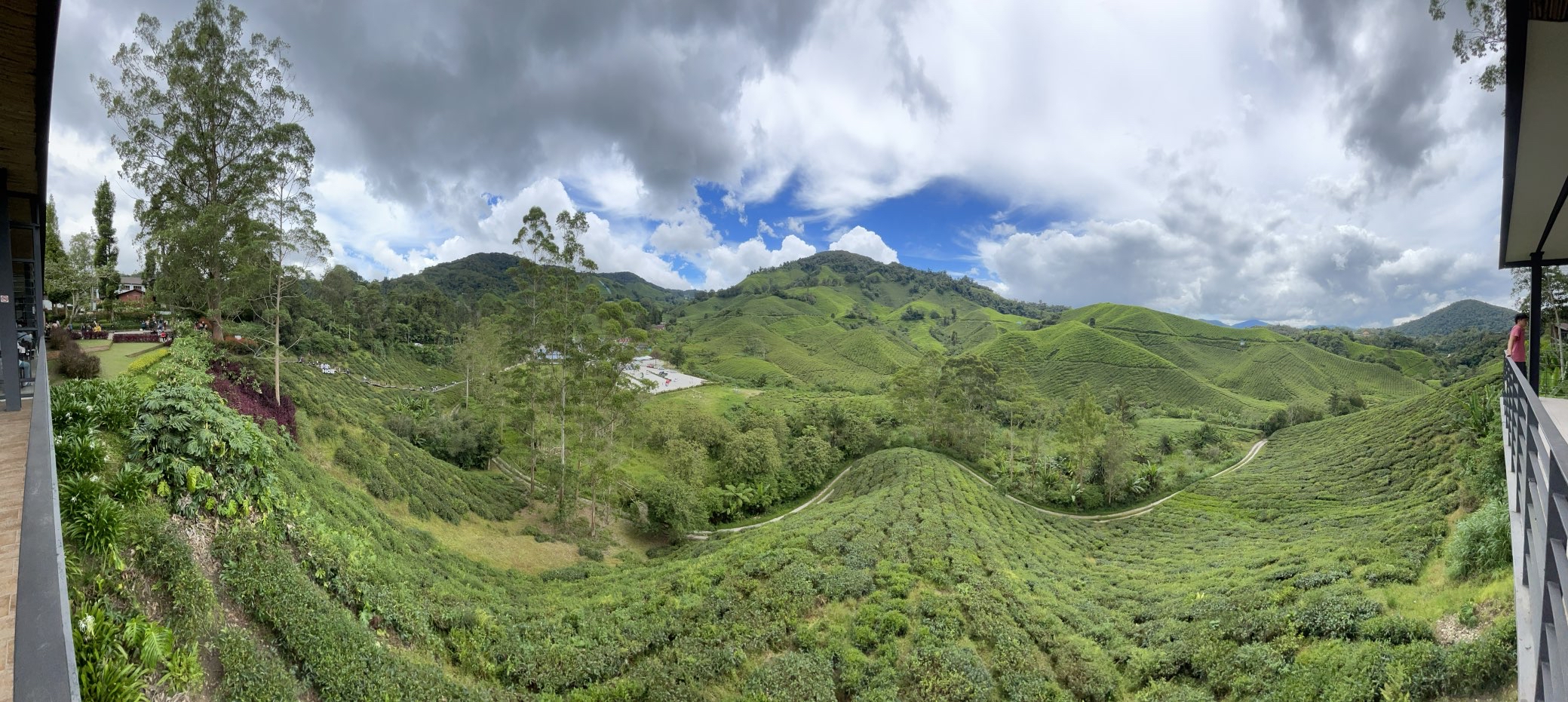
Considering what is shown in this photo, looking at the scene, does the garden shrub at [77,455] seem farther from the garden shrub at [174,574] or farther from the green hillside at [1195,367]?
the green hillside at [1195,367]

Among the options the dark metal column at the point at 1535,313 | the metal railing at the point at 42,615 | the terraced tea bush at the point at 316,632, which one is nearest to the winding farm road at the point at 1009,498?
the terraced tea bush at the point at 316,632

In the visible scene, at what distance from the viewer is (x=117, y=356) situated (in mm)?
21078

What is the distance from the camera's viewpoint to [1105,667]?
12.5 meters

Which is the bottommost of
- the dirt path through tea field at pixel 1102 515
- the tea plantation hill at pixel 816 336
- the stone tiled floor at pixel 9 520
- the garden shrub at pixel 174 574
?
the dirt path through tea field at pixel 1102 515

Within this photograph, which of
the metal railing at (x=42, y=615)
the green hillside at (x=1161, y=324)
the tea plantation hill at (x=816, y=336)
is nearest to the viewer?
the metal railing at (x=42, y=615)

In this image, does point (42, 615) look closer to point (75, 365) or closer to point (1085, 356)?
point (75, 365)

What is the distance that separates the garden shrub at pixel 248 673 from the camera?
649 cm

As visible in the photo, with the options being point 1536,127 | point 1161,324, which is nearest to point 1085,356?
point 1161,324

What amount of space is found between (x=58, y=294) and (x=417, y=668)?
150 feet

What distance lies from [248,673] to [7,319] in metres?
7.24

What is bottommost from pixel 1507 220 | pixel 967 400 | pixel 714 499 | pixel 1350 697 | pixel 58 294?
pixel 714 499

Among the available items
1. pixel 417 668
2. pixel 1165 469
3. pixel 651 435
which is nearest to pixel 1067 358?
pixel 1165 469

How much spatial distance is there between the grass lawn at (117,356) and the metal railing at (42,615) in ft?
61.4

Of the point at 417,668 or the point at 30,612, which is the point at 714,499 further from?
the point at 30,612
